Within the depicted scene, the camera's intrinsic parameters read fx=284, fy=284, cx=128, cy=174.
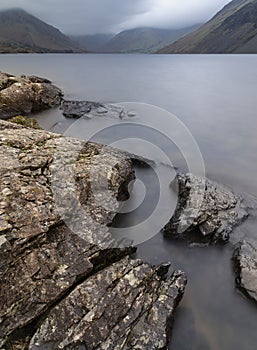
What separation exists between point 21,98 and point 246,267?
23.9m

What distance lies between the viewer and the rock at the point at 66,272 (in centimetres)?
586

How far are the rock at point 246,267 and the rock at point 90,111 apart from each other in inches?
787

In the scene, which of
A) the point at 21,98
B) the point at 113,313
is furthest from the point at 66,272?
the point at 21,98

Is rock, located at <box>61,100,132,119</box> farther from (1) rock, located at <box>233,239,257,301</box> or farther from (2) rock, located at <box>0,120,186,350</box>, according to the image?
(1) rock, located at <box>233,239,257,301</box>

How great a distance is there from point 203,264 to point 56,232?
4795 mm

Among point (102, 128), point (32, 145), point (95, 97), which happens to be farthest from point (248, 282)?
point (95, 97)

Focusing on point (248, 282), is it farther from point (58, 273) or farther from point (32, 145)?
point (32, 145)

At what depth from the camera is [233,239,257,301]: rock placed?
7914 mm

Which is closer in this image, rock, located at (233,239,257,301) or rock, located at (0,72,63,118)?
rock, located at (233,239,257,301)

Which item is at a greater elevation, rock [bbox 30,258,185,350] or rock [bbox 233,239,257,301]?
rock [bbox 30,258,185,350]

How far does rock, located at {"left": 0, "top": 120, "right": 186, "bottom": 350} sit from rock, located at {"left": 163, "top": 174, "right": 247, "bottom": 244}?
2.27 meters

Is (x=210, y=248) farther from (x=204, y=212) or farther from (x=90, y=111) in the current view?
(x=90, y=111)

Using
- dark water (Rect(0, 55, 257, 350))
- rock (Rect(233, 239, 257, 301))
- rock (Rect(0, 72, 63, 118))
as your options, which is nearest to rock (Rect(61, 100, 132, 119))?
dark water (Rect(0, 55, 257, 350))

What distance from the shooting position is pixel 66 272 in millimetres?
6641
